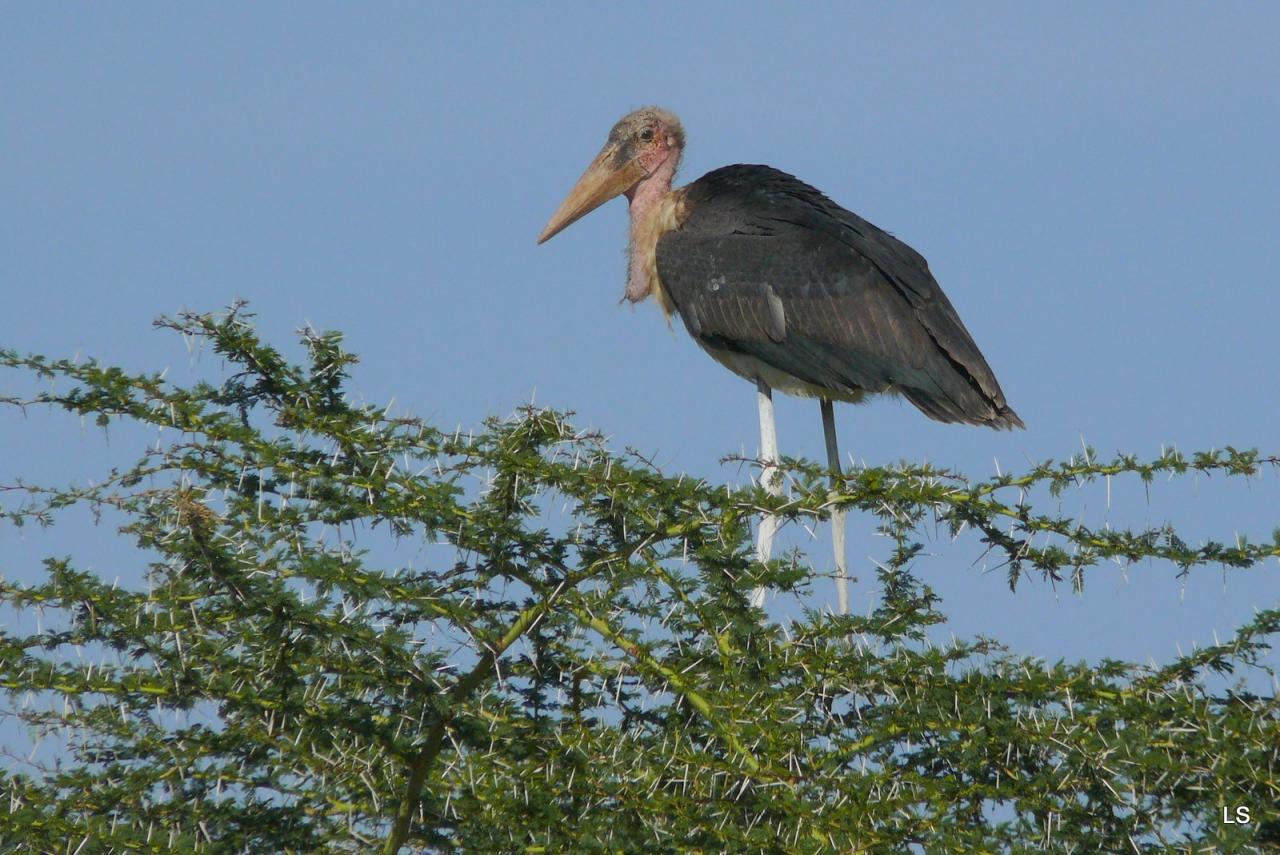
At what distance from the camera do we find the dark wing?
354 inches

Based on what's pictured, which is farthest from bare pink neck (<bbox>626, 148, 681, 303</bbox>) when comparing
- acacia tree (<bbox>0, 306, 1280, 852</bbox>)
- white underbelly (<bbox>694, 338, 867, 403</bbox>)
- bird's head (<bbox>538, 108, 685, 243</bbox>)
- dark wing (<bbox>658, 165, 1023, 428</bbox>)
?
acacia tree (<bbox>0, 306, 1280, 852</bbox>)

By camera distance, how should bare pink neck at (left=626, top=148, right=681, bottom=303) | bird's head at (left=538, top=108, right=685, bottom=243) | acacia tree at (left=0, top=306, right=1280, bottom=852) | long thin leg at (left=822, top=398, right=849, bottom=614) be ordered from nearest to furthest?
acacia tree at (left=0, top=306, right=1280, bottom=852) → long thin leg at (left=822, top=398, right=849, bottom=614) → bare pink neck at (left=626, top=148, right=681, bottom=303) → bird's head at (left=538, top=108, right=685, bottom=243)

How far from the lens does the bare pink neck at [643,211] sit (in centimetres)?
1086

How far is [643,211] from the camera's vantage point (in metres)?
11.2

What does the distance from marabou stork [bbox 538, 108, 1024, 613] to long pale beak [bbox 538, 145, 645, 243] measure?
→ 0.83 meters

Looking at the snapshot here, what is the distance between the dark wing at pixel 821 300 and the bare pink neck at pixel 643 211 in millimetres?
580

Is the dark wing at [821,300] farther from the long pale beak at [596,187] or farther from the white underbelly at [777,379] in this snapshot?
the long pale beak at [596,187]

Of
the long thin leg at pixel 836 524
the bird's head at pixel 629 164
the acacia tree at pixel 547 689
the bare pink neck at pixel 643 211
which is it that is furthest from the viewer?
the bird's head at pixel 629 164

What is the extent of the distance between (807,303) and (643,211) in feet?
7.14

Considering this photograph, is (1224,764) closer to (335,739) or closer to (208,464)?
(335,739)

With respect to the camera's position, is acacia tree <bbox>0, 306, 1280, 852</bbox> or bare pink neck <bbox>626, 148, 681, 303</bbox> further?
bare pink neck <bbox>626, 148, 681, 303</bbox>

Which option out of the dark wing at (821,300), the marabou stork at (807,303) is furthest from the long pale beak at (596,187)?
the dark wing at (821,300)

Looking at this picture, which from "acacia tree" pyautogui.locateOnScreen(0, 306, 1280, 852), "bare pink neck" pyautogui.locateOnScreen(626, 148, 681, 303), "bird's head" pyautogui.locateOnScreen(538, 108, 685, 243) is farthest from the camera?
"bird's head" pyautogui.locateOnScreen(538, 108, 685, 243)

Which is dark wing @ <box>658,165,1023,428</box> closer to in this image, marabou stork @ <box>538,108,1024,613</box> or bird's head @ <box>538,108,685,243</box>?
marabou stork @ <box>538,108,1024,613</box>
